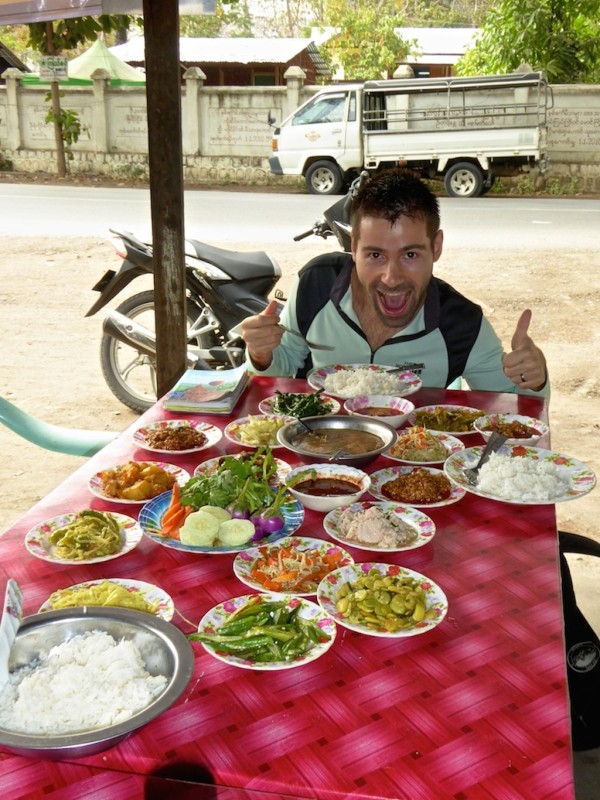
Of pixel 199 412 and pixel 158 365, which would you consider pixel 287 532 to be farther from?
pixel 158 365

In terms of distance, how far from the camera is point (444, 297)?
3188mm

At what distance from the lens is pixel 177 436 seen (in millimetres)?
2424

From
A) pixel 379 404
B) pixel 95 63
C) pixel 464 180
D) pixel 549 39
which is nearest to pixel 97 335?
pixel 379 404

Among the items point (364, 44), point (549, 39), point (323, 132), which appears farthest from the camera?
point (364, 44)

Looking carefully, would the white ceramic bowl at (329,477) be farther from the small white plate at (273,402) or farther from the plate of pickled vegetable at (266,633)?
the small white plate at (273,402)

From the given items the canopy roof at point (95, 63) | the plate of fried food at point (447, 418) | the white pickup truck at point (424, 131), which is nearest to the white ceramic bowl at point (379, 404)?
the plate of fried food at point (447, 418)

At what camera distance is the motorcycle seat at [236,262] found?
5.44m

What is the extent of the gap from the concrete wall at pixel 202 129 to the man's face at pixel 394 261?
620 inches

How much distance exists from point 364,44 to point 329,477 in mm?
27122

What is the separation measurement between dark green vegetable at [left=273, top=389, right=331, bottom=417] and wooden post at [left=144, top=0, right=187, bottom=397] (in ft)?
4.42

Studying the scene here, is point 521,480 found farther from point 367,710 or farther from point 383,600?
point 367,710

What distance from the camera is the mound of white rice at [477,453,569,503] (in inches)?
81.7

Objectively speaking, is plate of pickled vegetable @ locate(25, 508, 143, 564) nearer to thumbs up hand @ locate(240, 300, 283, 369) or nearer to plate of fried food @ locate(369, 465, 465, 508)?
plate of fried food @ locate(369, 465, 465, 508)

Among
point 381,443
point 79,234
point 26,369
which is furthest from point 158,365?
point 79,234
